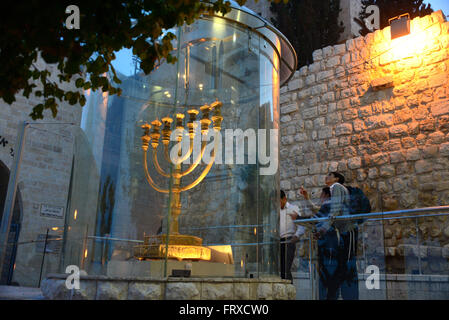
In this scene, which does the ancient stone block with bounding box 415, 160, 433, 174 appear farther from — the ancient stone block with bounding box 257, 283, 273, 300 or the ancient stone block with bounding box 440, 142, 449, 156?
the ancient stone block with bounding box 257, 283, 273, 300

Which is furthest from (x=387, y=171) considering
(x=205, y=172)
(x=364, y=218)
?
(x=205, y=172)

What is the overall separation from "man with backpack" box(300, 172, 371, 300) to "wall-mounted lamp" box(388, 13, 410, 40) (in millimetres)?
3850

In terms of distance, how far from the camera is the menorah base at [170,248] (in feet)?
8.32

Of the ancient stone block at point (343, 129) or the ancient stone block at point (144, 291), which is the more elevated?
the ancient stone block at point (343, 129)

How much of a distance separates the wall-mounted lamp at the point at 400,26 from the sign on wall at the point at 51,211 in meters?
7.36

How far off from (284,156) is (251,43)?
4695mm

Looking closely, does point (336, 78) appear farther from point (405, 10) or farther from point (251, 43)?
point (405, 10)

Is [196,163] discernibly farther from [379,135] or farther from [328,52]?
[328,52]

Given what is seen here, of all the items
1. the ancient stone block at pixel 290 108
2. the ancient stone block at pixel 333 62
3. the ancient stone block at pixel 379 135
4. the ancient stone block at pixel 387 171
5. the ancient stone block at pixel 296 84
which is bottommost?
the ancient stone block at pixel 387 171

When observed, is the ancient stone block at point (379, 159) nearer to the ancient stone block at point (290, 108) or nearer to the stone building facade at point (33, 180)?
the ancient stone block at point (290, 108)

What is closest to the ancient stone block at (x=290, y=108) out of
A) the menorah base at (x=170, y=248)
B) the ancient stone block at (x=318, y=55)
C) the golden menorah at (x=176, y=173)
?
the ancient stone block at (x=318, y=55)

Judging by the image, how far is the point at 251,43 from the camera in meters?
3.16

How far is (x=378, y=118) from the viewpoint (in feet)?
21.5

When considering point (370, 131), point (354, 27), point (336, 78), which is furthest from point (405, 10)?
point (370, 131)
